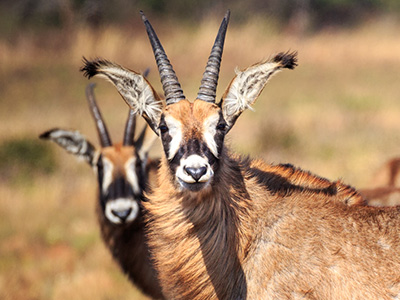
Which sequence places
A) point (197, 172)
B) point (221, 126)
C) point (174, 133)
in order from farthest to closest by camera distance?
1. point (221, 126)
2. point (174, 133)
3. point (197, 172)

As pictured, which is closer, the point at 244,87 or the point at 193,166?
the point at 193,166

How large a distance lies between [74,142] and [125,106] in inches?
510

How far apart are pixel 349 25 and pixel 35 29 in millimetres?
15852

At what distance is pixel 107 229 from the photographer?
816 centimetres

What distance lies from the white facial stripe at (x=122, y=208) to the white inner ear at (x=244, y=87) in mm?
2700

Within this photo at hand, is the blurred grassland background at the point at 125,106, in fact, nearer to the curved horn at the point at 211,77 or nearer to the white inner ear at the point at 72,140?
the white inner ear at the point at 72,140

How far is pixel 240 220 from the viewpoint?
537 cm

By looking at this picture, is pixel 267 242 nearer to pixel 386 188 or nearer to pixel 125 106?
pixel 386 188

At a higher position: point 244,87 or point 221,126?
point 244,87

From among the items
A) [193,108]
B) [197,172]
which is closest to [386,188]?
[193,108]

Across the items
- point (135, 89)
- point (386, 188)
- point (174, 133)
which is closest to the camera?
point (174, 133)

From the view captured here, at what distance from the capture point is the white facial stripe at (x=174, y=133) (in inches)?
199

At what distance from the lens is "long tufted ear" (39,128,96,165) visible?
878 cm

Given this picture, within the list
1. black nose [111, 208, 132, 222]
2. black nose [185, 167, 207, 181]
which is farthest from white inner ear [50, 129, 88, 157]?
black nose [185, 167, 207, 181]
